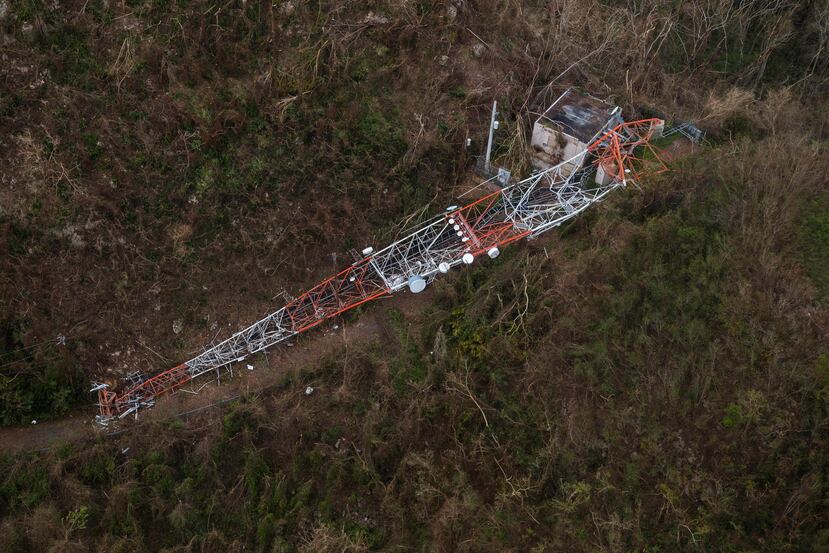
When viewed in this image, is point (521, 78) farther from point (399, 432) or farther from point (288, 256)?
point (399, 432)

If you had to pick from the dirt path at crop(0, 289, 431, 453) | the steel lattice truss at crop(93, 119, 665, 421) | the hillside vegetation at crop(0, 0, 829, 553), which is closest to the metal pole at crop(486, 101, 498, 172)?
the hillside vegetation at crop(0, 0, 829, 553)

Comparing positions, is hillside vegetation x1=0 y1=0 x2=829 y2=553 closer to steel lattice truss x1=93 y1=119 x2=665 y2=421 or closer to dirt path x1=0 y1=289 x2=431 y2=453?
dirt path x1=0 y1=289 x2=431 y2=453

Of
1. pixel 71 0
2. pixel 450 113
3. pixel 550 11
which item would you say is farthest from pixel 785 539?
pixel 71 0

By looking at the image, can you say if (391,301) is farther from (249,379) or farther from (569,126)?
(569,126)

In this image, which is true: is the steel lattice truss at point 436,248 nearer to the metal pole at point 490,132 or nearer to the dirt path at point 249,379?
the dirt path at point 249,379

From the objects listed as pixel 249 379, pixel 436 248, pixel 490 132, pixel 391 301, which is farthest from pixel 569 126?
pixel 249 379

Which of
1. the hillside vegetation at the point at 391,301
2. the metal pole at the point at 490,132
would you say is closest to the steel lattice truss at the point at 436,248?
the hillside vegetation at the point at 391,301
